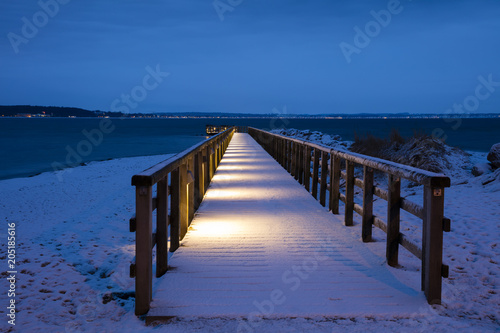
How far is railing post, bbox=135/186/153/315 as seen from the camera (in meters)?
3.59

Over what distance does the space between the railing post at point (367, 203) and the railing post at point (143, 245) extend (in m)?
2.77

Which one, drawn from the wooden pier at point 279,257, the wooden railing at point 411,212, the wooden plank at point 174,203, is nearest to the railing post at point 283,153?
the wooden pier at point 279,257

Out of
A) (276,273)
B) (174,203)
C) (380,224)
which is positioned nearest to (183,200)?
(174,203)

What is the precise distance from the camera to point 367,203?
5.59 meters

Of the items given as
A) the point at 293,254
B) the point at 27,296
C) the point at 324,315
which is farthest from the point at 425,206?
the point at 27,296

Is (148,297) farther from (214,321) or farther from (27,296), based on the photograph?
(27,296)

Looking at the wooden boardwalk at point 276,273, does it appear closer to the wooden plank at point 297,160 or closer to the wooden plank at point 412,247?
the wooden plank at point 412,247

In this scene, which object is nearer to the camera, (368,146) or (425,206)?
(425,206)

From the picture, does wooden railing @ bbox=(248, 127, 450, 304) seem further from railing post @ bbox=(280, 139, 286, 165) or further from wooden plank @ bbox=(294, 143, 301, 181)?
railing post @ bbox=(280, 139, 286, 165)

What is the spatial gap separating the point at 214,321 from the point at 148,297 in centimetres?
→ 60

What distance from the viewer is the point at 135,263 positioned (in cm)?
373

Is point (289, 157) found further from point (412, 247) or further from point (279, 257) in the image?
point (412, 247)

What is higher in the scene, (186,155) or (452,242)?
(186,155)

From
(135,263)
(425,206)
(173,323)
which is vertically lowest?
(173,323)
